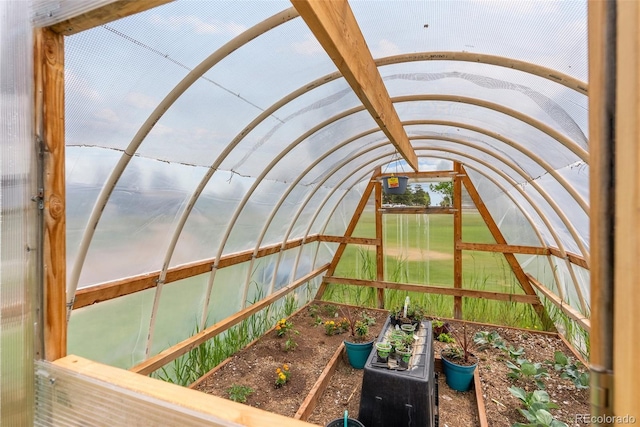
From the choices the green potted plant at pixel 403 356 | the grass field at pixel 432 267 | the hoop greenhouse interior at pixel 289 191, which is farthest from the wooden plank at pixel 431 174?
the green potted plant at pixel 403 356

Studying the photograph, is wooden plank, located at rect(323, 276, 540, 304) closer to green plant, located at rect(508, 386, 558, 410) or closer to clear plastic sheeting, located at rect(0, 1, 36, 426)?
green plant, located at rect(508, 386, 558, 410)

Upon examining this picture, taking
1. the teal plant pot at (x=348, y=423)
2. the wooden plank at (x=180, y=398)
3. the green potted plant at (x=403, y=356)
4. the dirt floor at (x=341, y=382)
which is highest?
the wooden plank at (x=180, y=398)

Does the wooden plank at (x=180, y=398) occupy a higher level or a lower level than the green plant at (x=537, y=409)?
higher

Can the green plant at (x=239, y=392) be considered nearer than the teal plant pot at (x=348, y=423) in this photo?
No

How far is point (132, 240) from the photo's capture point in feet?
7.82

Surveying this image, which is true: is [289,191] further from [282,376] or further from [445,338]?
[445,338]

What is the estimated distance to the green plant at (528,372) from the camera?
122 inches

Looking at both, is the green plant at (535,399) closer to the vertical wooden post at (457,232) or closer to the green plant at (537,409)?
the green plant at (537,409)

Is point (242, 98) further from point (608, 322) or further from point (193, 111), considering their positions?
point (608, 322)

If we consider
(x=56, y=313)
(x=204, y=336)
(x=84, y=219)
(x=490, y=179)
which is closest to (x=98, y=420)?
(x=56, y=313)

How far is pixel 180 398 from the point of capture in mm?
641

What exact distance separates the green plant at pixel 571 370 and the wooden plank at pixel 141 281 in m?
3.91

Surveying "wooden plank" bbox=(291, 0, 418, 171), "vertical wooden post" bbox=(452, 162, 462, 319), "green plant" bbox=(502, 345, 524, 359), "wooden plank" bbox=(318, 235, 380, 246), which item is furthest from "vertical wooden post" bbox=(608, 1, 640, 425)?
"wooden plank" bbox=(318, 235, 380, 246)

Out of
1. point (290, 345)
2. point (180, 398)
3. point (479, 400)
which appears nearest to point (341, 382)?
point (290, 345)
